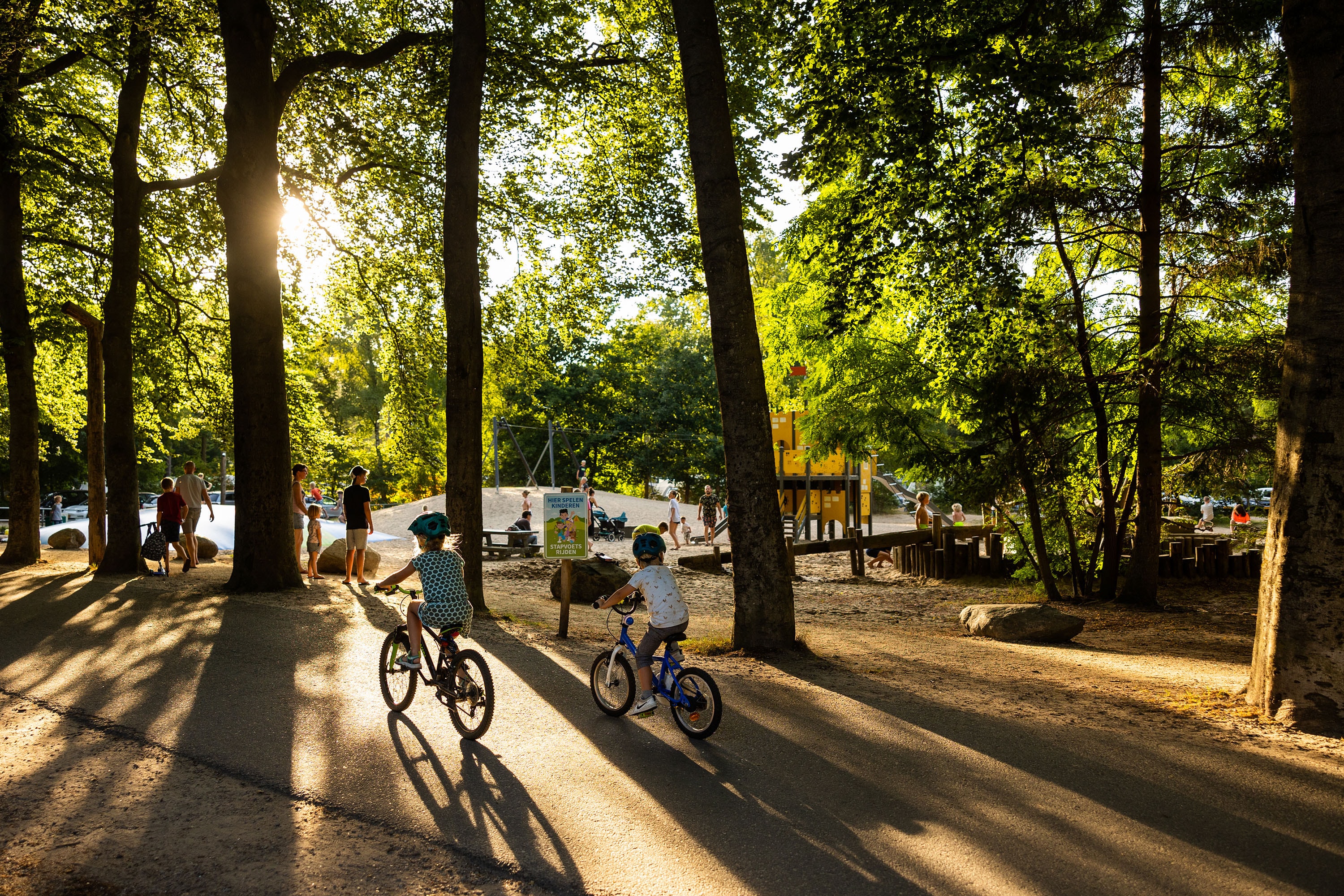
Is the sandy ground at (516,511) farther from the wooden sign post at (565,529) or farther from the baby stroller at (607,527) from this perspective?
the wooden sign post at (565,529)

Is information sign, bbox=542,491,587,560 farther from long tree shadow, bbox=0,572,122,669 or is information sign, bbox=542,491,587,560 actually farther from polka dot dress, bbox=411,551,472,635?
long tree shadow, bbox=0,572,122,669

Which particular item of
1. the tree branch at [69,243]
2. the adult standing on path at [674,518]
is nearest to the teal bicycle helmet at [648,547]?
the tree branch at [69,243]

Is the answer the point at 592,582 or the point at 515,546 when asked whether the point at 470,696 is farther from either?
the point at 515,546

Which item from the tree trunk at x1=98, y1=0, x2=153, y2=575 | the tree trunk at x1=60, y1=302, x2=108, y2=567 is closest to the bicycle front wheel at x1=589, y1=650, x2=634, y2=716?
the tree trunk at x1=98, y1=0, x2=153, y2=575

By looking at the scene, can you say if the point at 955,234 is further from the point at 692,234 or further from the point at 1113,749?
the point at 1113,749

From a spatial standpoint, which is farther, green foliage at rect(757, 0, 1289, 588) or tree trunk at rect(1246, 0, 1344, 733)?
green foliage at rect(757, 0, 1289, 588)

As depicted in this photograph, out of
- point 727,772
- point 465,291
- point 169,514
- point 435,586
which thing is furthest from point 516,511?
point 727,772

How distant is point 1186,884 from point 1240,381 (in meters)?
10.1

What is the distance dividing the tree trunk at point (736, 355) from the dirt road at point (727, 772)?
0.58 metres

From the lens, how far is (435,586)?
6398mm

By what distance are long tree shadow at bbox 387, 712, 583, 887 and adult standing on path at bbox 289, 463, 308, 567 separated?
802 cm

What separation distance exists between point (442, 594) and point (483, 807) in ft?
6.02

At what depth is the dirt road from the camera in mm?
4191

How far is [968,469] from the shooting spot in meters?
14.8
